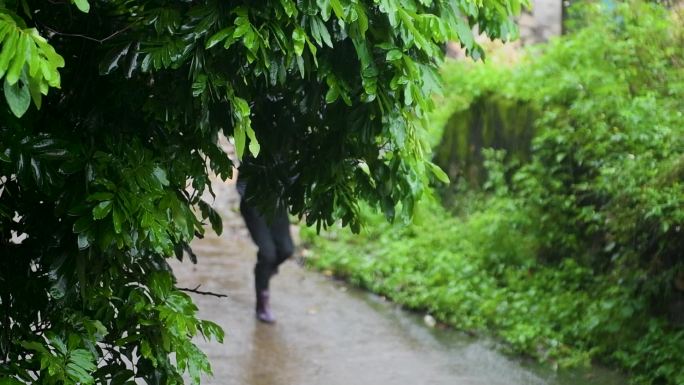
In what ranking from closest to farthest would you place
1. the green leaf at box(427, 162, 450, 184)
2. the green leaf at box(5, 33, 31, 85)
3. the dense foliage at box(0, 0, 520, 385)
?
the green leaf at box(5, 33, 31, 85) < the dense foliage at box(0, 0, 520, 385) < the green leaf at box(427, 162, 450, 184)

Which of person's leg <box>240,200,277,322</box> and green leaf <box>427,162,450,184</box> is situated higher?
green leaf <box>427,162,450,184</box>

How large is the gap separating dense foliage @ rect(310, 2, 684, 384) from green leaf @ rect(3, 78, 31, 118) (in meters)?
4.10

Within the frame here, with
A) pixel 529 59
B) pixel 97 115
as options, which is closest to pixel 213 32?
pixel 97 115

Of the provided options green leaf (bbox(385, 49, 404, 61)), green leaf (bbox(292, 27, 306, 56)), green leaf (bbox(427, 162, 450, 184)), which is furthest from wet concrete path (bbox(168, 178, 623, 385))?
green leaf (bbox(292, 27, 306, 56))

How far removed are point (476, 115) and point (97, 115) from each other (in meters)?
7.16

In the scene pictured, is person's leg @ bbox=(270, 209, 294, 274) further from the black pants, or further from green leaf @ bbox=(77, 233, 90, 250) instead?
green leaf @ bbox=(77, 233, 90, 250)

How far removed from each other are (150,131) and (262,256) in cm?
383

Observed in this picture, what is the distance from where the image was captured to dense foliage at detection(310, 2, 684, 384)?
5.87 m

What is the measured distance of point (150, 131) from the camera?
3.01 m

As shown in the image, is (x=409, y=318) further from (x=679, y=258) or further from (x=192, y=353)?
(x=192, y=353)

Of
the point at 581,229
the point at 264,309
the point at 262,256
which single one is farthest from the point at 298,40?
the point at 581,229

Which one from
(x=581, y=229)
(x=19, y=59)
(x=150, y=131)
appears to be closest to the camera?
(x=19, y=59)

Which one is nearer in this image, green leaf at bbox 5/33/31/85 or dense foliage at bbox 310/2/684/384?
green leaf at bbox 5/33/31/85

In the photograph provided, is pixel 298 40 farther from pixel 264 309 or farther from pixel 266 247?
pixel 264 309
